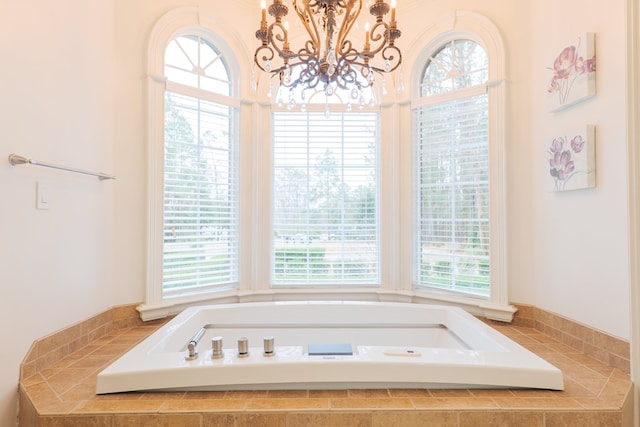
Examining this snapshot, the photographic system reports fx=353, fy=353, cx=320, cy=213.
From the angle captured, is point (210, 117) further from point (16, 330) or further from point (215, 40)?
point (16, 330)

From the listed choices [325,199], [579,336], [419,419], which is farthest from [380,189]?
[419,419]

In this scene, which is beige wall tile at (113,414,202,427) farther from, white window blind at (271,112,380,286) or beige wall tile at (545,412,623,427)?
white window blind at (271,112,380,286)

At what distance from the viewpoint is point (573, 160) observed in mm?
1875

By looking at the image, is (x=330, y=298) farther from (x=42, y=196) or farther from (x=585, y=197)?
(x=42, y=196)

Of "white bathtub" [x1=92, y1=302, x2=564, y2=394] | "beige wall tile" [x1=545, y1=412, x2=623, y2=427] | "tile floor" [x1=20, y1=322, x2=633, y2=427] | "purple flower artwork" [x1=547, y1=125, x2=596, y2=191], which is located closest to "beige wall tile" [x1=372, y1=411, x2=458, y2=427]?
"tile floor" [x1=20, y1=322, x2=633, y2=427]

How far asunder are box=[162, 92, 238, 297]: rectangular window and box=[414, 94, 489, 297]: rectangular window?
4.72ft

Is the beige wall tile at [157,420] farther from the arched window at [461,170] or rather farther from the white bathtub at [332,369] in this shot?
the arched window at [461,170]

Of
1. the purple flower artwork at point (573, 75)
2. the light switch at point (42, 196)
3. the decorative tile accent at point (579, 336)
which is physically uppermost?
the purple flower artwork at point (573, 75)

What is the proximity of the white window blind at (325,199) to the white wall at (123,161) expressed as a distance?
0.73 m

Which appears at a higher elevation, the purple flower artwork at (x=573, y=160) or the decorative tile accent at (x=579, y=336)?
the purple flower artwork at (x=573, y=160)

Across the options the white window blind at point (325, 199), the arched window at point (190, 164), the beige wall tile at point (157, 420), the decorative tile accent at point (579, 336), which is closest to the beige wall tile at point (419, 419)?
the beige wall tile at point (157, 420)

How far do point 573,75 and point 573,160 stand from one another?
0.45 metres

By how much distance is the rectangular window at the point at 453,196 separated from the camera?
243 centimetres

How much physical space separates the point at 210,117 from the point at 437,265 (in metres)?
2.00
